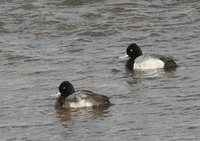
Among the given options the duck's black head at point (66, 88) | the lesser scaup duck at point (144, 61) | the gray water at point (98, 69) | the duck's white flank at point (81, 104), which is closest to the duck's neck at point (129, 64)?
the lesser scaup duck at point (144, 61)

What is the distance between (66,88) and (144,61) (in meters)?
3.26

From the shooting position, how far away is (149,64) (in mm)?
16547

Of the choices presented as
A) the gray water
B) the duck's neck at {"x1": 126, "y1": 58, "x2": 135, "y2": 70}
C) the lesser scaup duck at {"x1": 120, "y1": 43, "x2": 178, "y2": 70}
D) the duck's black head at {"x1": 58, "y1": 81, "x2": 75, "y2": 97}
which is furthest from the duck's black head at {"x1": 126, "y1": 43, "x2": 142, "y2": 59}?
the duck's black head at {"x1": 58, "y1": 81, "x2": 75, "y2": 97}

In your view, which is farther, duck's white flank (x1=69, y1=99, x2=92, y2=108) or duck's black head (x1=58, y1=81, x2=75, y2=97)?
duck's black head (x1=58, y1=81, x2=75, y2=97)

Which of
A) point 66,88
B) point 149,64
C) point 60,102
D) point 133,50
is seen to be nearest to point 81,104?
point 60,102

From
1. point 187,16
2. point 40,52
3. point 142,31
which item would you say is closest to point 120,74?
point 40,52

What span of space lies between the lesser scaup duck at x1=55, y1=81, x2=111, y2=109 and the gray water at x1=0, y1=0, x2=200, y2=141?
165 millimetres

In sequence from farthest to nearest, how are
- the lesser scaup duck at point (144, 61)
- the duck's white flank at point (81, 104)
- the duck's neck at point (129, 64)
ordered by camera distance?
the duck's neck at point (129, 64) → the lesser scaup duck at point (144, 61) → the duck's white flank at point (81, 104)

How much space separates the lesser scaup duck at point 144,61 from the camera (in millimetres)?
16188

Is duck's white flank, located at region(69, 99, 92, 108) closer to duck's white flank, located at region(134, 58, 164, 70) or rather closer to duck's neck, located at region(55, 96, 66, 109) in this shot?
duck's neck, located at region(55, 96, 66, 109)

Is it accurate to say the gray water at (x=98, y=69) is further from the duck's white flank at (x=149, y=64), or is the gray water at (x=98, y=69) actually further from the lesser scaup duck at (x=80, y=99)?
the duck's white flank at (x=149, y=64)

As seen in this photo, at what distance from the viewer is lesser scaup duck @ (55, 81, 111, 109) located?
43.1 ft

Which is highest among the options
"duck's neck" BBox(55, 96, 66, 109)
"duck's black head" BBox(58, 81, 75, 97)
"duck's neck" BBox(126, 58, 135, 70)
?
"duck's black head" BBox(58, 81, 75, 97)

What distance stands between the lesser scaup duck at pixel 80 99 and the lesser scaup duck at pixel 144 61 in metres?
2.99
